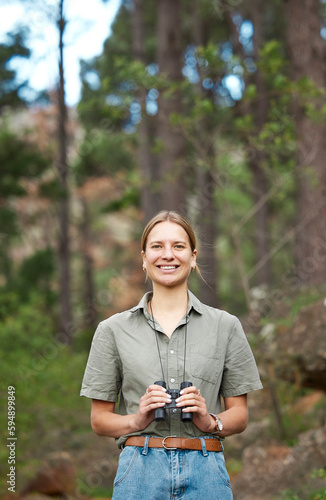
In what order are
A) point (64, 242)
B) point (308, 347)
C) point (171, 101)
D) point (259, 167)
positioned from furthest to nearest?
point (64, 242), point (259, 167), point (171, 101), point (308, 347)

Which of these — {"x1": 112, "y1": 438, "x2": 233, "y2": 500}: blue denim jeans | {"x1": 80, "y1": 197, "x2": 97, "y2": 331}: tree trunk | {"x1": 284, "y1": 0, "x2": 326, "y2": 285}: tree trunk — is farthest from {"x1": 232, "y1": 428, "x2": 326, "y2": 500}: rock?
{"x1": 80, "y1": 197, "x2": 97, "y2": 331}: tree trunk

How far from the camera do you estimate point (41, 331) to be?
13.2m

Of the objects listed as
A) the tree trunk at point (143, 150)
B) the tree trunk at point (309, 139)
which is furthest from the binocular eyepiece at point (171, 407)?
the tree trunk at point (143, 150)

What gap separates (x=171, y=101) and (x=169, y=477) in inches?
361

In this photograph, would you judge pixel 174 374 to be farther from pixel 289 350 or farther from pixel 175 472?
pixel 289 350

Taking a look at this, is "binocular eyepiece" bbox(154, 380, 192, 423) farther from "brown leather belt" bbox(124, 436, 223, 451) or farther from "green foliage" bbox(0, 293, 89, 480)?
"green foliage" bbox(0, 293, 89, 480)

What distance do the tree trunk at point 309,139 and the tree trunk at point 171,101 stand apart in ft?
7.25

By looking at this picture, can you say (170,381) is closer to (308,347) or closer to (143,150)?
(308,347)

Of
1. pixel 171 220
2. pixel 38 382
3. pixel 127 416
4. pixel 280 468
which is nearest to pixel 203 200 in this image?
pixel 38 382

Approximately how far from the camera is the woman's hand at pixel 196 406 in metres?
2.14

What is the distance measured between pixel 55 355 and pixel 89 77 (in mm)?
10549

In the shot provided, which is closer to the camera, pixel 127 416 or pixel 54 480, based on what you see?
pixel 127 416

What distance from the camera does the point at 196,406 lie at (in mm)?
2166

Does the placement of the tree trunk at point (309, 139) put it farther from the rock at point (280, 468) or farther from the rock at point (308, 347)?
the rock at point (280, 468)
